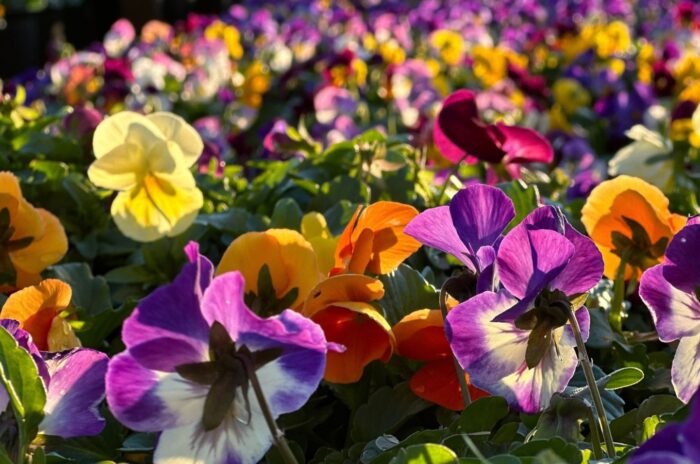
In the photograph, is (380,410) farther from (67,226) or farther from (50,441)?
(67,226)

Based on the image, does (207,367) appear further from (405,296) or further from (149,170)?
(149,170)

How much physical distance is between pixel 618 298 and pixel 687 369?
0.35 m

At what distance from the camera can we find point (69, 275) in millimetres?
1235

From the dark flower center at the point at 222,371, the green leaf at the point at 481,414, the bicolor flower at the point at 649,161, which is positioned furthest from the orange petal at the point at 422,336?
the bicolor flower at the point at 649,161

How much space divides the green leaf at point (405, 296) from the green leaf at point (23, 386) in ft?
1.12

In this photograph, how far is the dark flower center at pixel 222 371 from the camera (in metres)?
0.65

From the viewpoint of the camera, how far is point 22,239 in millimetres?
1130

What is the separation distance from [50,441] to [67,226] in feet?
2.54

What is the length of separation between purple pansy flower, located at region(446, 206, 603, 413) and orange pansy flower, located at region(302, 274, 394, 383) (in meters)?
0.11

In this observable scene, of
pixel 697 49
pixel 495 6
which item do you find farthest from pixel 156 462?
pixel 495 6

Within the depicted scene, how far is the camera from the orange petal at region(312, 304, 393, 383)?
2.77 ft

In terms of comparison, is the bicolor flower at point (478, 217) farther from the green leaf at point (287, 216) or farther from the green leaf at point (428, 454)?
the green leaf at point (287, 216)

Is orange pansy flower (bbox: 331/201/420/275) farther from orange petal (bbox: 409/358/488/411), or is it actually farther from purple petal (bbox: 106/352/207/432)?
purple petal (bbox: 106/352/207/432)

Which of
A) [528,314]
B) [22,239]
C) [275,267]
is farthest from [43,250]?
[528,314]
